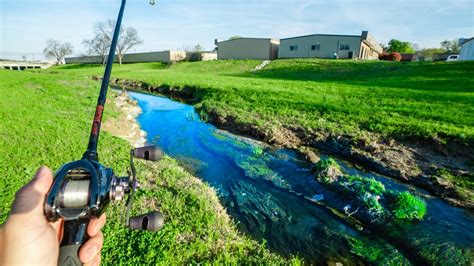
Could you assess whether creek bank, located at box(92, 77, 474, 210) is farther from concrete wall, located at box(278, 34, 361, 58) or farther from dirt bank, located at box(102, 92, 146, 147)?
concrete wall, located at box(278, 34, 361, 58)

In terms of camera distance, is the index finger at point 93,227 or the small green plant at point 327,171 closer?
the index finger at point 93,227

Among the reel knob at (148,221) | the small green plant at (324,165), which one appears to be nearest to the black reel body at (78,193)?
→ the reel knob at (148,221)

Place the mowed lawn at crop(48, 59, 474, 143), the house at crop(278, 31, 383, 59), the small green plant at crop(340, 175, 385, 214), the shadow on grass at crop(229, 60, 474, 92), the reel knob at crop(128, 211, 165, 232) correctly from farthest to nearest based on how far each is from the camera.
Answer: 1. the house at crop(278, 31, 383, 59)
2. the shadow on grass at crop(229, 60, 474, 92)
3. the mowed lawn at crop(48, 59, 474, 143)
4. the small green plant at crop(340, 175, 385, 214)
5. the reel knob at crop(128, 211, 165, 232)

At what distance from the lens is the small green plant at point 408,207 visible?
250 inches

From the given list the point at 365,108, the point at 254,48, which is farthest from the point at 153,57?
the point at 365,108

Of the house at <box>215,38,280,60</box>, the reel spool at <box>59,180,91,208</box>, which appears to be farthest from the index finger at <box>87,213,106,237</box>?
Result: the house at <box>215,38,280,60</box>

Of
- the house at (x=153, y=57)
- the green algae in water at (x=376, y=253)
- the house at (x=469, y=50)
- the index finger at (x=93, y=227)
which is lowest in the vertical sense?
the green algae in water at (x=376, y=253)

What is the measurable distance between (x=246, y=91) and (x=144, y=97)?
919cm

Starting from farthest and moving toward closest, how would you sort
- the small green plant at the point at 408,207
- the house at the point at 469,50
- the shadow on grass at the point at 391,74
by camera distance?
the house at the point at 469,50, the shadow on grass at the point at 391,74, the small green plant at the point at 408,207

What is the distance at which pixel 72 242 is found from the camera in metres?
1.65

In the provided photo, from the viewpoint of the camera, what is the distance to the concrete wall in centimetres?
4569

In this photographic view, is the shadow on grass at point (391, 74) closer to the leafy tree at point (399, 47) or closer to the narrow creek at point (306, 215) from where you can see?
the narrow creek at point (306, 215)

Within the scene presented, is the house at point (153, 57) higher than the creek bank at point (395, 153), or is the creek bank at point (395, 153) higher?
the house at point (153, 57)

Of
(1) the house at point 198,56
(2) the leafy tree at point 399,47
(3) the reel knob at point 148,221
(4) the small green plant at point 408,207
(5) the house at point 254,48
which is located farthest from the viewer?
(2) the leafy tree at point 399,47
